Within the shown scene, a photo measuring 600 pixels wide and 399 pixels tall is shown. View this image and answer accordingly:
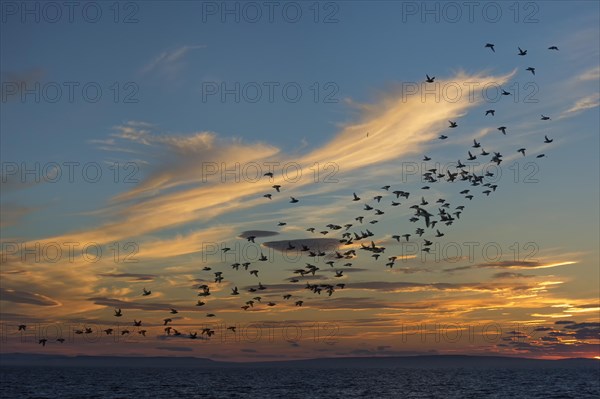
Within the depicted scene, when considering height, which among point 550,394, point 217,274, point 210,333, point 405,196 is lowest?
point 550,394

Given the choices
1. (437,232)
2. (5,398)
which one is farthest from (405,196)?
(5,398)

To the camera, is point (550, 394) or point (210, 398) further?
point (550, 394)

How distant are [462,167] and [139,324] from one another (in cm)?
4106

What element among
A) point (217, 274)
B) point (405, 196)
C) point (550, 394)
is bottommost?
point (550, 394)

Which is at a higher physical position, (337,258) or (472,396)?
(337,258)

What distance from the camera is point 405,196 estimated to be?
82.0m

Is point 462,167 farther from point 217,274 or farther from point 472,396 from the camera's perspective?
point 472,396

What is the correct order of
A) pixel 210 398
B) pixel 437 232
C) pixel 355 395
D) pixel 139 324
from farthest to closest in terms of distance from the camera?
pixel 355 395, pixel 210 398, pixel 139 324, pixel 437 232

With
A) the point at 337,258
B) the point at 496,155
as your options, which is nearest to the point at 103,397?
the point at 337,258

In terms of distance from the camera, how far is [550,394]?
542 ft

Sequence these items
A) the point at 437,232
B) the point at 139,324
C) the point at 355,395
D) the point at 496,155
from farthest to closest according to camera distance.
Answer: the point at 355,395 < the point at 139,324 < the point at 437,232 < the point at 496,155

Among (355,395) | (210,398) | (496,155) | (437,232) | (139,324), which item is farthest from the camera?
(355,395)

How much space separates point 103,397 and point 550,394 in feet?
315

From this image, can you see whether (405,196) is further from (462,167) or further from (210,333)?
(210,333)
